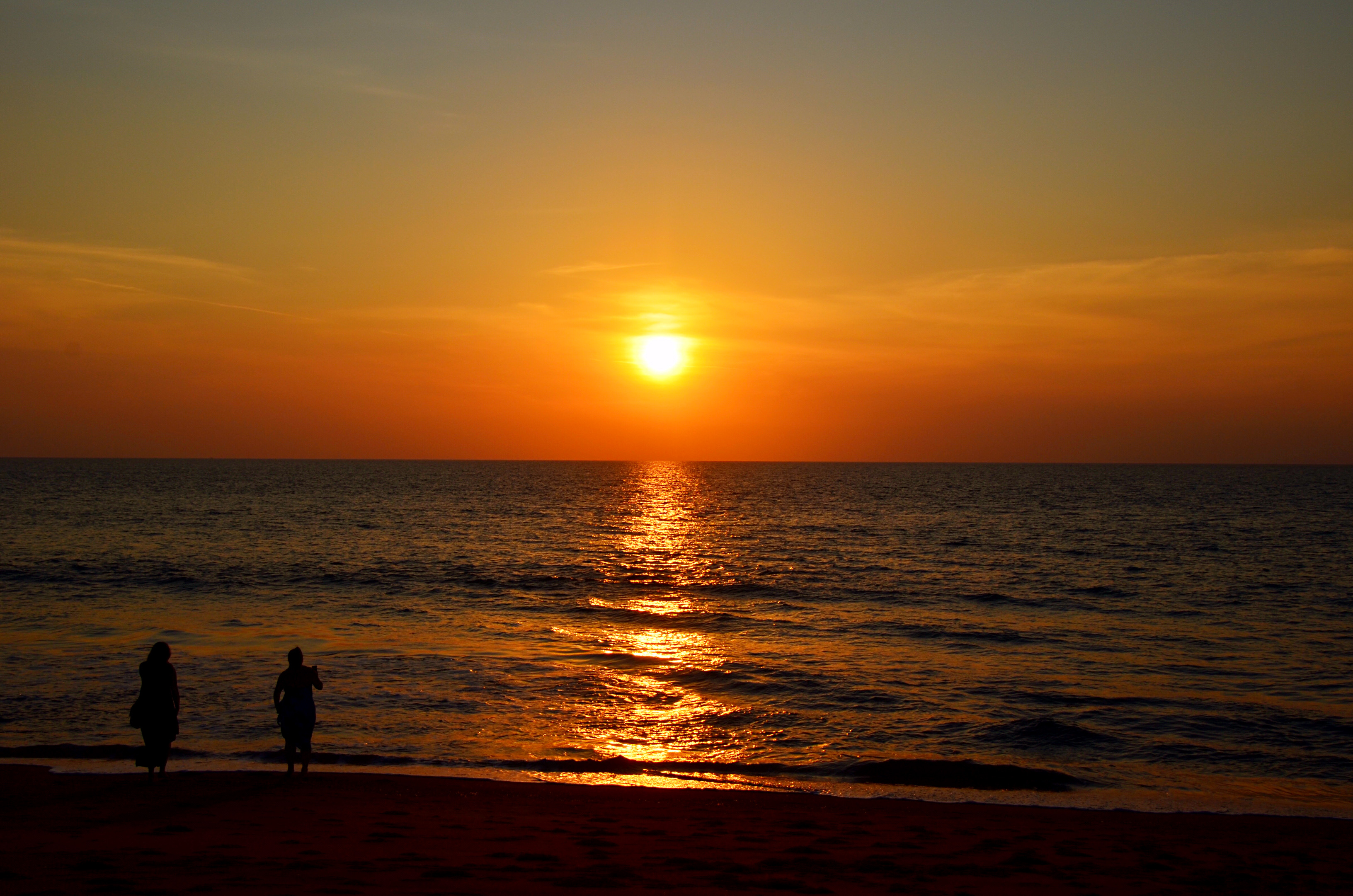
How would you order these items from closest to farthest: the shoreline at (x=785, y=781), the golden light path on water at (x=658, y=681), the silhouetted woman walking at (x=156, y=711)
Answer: the silhouetted woman walking at (x=156, y=711), the shoreline at (x=785, y=781), the golden light path on water at (x=658, y=681)

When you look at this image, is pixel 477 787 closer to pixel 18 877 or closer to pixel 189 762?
pixel 189 762

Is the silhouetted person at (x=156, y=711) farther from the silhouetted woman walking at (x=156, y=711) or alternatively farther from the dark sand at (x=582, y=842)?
the dark sand at (x=582, y=842)

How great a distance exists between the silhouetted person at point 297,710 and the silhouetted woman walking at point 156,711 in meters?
Result: 1.41

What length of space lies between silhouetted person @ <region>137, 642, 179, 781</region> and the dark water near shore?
1765 mm

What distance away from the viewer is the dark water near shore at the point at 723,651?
15.0 m

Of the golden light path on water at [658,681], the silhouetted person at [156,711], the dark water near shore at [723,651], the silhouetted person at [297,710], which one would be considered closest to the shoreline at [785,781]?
the dark water near shore at [723,651]

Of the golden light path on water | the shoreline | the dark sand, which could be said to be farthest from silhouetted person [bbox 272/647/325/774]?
the golden light path on water

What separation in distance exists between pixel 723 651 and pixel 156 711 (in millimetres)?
14374

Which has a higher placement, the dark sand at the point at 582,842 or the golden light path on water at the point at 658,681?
the dark sand at the point at 582,842

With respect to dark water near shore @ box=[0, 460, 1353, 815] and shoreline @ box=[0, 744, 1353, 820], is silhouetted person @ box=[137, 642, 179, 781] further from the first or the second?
dark water near shore @ box=[0, 460, 1353, 815]

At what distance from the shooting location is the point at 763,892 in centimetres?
823

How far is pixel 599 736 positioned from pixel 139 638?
1514cm

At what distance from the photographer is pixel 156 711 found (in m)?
12.2

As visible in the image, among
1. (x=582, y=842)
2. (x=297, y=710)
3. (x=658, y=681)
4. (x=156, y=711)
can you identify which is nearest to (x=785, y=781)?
(x=582, y=842)
